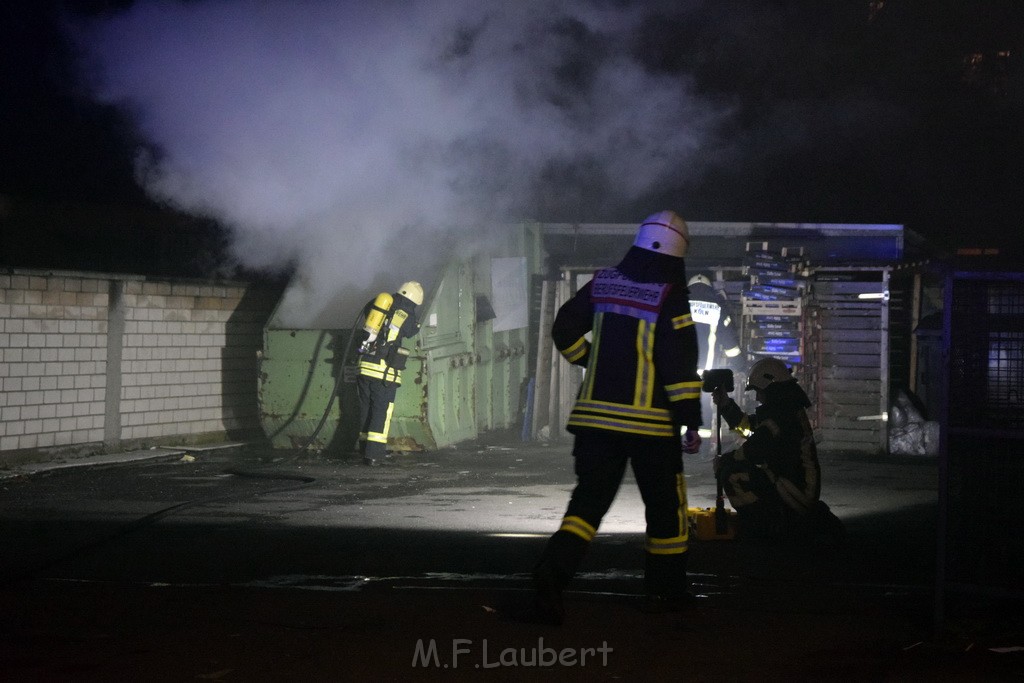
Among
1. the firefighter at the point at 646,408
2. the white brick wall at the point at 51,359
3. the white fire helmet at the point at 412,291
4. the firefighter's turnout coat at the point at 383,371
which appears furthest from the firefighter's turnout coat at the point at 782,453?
the white brick wall at the point at 51,359

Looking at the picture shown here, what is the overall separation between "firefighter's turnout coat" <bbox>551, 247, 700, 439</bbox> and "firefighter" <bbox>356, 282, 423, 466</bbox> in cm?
615

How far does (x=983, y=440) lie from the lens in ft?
15.3

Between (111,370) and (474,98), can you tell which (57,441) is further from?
(474,98)

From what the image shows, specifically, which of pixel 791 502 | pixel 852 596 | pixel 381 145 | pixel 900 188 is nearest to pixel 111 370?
pixel 381 145

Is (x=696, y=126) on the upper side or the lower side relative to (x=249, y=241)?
upper

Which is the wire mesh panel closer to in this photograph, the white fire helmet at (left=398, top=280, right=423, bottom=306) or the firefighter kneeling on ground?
the firefighter kneeling on ground

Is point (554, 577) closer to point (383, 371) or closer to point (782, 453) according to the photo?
point (782, 453)

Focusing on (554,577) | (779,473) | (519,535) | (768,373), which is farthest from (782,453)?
(554,577)

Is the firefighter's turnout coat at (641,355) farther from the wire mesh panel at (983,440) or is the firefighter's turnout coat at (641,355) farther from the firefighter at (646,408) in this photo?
the wire mesh panel at (983,440)

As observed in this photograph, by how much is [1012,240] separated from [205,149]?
17457 millimetres

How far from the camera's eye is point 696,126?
1728cm

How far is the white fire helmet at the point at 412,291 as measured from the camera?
448 inches

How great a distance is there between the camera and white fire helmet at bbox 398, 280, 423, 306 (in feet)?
37.4

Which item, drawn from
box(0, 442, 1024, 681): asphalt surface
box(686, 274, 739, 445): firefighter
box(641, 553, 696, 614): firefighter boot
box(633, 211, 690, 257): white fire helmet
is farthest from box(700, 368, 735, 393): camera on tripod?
box(686, 274, 739, 445): firefighter
